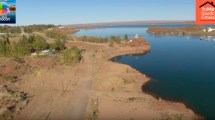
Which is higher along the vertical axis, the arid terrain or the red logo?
the red logo

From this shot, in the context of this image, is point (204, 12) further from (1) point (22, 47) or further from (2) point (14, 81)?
(1) point (22, 47)

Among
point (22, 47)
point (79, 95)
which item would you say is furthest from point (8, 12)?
point (22, 47)

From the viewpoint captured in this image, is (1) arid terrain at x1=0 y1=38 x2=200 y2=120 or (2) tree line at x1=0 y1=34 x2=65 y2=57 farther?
(2) tree line at x1=0 y1=34 x2=65 y2=57

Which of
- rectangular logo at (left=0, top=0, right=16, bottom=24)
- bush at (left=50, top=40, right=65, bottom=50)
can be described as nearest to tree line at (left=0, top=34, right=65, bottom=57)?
bush at (left=50, top=40, right=65, bottom=50)

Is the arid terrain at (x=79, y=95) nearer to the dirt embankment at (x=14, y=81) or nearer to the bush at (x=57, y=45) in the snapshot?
the dirt embankment at (x=14, y=81)

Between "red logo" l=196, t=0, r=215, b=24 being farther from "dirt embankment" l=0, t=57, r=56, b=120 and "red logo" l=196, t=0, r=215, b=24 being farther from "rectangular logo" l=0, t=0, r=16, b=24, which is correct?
"dirt embankment" l=0, t=57, r=56, b=120

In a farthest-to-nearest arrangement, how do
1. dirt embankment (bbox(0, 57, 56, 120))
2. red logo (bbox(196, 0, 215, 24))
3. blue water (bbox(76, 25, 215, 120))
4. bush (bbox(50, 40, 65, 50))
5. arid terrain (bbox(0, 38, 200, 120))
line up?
bush (bbox(50, 40, 65, 50))
blue water (bbox(76, 25, 215, 120))
dirt embankment (bbox(0, 57, 56, 120))
arid terrain (bbox(0, 38, 200, 120))
red logo (bbox(196, 0, 215, 24))

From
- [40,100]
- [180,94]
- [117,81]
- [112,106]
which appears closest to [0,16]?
[40,100]
